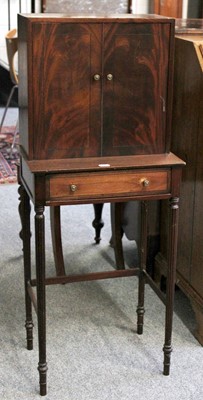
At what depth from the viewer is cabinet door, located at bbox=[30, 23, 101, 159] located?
2.16 metres

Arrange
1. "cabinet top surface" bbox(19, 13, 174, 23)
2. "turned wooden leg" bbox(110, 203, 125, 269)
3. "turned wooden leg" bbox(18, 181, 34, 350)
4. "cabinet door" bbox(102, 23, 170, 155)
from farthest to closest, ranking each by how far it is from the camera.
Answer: "turned wooden leg" bbox(110, 203, 125, 269) < "turned wooden leg" bbox(18, 181, 34, 350) < "cabinet door" bbox(102, 23, 170, 155) < "cabinet top surface" bbox(19, 13, 174, 23)

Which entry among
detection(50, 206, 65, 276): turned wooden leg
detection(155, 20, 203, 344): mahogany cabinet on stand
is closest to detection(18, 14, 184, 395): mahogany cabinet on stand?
detection(155, 20, 203, 344): mahogany cabinet on stand

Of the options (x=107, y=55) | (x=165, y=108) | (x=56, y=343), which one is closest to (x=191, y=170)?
(x=165, y=108)

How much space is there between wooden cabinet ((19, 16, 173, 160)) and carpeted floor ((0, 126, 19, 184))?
2519mm

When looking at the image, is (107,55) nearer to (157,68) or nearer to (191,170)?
(157,68)

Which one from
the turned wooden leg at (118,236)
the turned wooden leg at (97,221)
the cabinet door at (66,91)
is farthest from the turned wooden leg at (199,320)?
the turned wooden leg at (97,221)

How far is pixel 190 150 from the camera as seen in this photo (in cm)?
271

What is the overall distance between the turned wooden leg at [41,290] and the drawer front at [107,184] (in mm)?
99

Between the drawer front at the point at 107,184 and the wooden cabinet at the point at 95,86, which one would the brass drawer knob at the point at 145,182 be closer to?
the drawer front at the point at 107,184

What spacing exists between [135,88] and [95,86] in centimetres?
15

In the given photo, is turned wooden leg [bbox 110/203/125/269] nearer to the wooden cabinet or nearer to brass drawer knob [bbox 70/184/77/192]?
the wooden cabinet

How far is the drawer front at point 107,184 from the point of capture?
2.19 m

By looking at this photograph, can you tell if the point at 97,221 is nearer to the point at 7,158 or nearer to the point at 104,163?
the point at 104,163

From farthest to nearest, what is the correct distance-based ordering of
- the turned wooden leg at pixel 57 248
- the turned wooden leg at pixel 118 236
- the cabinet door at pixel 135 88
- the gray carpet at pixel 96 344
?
the turned wooden leg at pixel 118 236, the turned wooden leg at pixel 57 248, the gray carpet at pixel 96 344, the cabinet door at pixel 135 88
